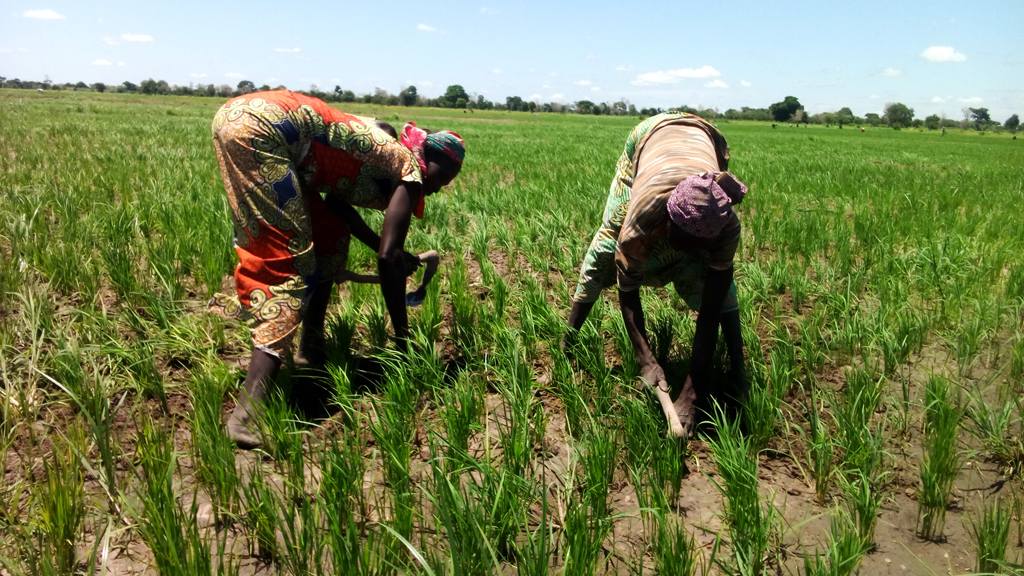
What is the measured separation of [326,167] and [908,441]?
7.98ft

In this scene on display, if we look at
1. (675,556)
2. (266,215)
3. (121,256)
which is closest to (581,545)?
(675,556)

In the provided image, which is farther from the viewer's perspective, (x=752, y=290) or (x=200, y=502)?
(x=752, y=290)

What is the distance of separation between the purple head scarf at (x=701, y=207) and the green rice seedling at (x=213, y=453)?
4.90ft

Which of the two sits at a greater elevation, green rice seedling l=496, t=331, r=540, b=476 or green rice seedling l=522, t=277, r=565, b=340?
green rice seedling l=522, t=277, r=565, b=340

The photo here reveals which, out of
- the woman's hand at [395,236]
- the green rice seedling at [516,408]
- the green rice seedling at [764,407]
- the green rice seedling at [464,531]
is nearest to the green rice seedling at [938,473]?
the green rice seedling at [764,407]

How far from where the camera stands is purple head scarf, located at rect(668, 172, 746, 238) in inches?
65.6

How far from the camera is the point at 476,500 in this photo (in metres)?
1.59

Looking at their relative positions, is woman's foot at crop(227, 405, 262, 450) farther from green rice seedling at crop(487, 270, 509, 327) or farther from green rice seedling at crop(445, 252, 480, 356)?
green rice seedling at crop(487, 270, 509, 327)

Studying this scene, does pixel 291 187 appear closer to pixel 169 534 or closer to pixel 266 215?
pixel 266 215

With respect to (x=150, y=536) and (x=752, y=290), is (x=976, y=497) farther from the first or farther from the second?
(x=150, y=536)

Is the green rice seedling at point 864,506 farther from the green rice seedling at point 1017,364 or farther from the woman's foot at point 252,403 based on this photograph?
the woman's foot at point 252,403

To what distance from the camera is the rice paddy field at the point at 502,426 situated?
1.46 meters

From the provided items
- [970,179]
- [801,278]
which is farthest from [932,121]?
[801,278]

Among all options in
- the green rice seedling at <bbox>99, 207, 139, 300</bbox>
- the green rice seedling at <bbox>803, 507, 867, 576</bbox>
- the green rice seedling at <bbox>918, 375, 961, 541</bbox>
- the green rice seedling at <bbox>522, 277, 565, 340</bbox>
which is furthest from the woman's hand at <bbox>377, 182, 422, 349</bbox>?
the green rice seedling at <bbox>918, 375, 961, 541</bbox>
